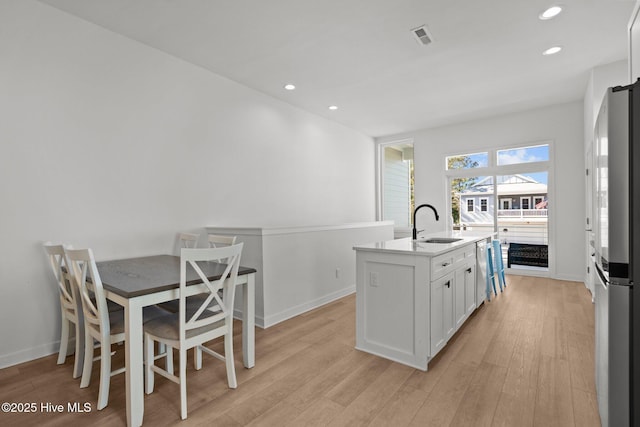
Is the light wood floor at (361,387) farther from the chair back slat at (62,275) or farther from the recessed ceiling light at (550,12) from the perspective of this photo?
the recessed ceiling light at (550,12)

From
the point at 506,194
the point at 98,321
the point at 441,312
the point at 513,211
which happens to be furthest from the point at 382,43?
the point at 513,211

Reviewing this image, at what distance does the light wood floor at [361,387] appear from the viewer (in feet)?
6.00

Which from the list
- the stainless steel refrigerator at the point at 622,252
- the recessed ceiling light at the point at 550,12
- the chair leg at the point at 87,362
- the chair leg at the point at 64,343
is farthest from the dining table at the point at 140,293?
the recessed ceiling light at the point at 550,12

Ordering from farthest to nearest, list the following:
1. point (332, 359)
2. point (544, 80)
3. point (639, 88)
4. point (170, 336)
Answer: point (544, 80), point (332, 359), point (170, 336), point (639, 88)

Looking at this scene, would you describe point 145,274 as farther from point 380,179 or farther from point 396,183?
point 396,183

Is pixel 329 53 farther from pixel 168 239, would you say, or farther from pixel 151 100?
pixel 168 239

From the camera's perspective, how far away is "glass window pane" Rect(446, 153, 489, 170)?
6.04 m

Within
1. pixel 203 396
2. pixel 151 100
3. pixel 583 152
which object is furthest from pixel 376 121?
pixel 203 396

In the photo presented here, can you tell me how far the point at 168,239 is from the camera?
346 cm

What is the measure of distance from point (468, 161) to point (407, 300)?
4.75 m

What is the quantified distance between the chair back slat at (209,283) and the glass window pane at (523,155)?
551 cm

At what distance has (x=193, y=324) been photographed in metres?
1.93

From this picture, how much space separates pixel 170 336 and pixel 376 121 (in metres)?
5.29

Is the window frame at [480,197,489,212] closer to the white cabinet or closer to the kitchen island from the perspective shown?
the white cabinet
